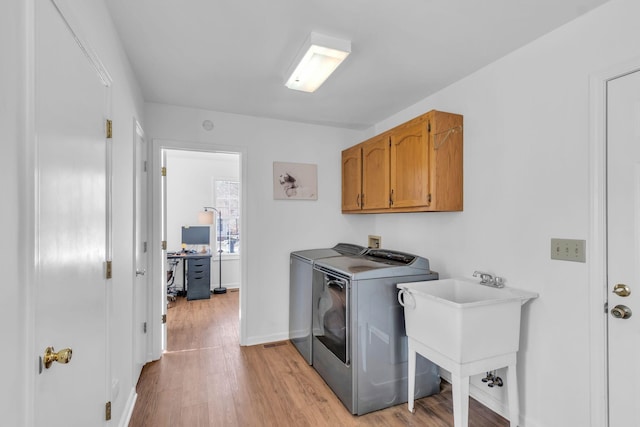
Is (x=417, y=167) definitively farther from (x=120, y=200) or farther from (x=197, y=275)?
(x=197, y=275)

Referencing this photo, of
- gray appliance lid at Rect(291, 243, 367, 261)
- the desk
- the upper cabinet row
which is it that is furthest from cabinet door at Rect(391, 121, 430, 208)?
the desk

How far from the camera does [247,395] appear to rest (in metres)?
2.38

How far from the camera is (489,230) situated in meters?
2.21

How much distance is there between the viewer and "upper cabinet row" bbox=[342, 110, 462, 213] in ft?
7.63

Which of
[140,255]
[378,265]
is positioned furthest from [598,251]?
[140,255]

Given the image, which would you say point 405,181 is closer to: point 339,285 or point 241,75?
point 339,285

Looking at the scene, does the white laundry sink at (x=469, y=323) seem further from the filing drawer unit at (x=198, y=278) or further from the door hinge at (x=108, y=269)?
the filing drawer unit at (x=198, y=278)

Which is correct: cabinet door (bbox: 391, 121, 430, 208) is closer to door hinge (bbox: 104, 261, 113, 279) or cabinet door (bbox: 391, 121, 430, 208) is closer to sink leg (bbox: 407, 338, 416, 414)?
sink leg (bbox: 407, 338, 416, 414)

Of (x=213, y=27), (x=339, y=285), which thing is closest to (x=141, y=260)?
(x=339, y=285)

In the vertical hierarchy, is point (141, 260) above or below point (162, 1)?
below

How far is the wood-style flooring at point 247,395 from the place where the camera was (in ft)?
6.86

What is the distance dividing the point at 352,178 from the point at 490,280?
1.74 meters

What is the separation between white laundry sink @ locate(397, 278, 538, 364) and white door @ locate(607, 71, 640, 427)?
0.41 metres

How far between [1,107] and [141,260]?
215 cm
